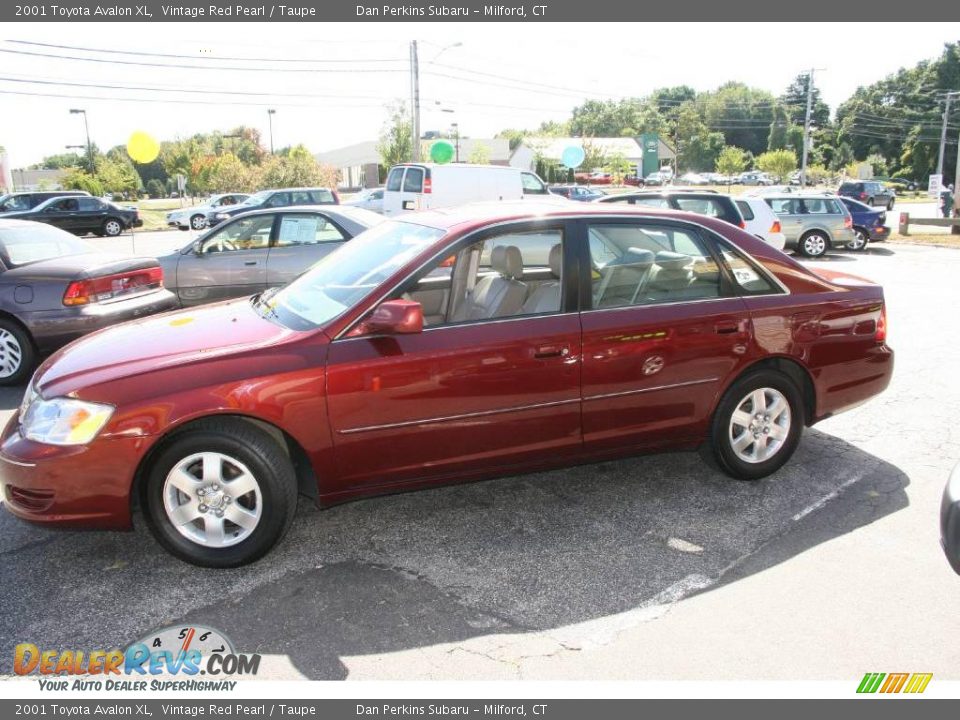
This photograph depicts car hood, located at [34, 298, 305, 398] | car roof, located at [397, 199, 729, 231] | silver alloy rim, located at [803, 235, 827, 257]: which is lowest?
silver alloy rim, located at [803, 235, 827, 257]

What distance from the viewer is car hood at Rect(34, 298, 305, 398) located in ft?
11.4

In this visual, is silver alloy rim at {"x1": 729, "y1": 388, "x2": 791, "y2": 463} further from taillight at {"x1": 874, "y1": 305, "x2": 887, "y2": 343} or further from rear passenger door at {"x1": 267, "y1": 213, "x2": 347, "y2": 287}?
rear passenger door at {"x1": 267, "y1": 213, "x2": 347, "y2": 287}

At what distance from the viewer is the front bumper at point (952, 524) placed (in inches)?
107

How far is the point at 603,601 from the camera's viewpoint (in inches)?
130

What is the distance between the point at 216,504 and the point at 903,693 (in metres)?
2.99

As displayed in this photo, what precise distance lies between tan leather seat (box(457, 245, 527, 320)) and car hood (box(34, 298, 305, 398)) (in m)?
1.00

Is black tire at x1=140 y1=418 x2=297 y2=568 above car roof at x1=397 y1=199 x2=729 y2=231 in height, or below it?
below

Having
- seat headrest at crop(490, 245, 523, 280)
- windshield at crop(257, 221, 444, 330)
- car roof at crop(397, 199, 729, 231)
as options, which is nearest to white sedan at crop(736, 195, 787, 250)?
car roof at crop(397, 199, 729, 231)

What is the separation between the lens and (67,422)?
3383 mm

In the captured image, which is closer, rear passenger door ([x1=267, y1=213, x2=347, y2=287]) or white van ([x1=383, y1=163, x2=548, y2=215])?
rear passenger door ([x1=267, y1=213, x2=347, y2=287])

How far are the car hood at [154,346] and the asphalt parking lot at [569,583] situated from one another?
0.93 m

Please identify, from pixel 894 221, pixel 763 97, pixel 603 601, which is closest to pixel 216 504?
pixel 603 601

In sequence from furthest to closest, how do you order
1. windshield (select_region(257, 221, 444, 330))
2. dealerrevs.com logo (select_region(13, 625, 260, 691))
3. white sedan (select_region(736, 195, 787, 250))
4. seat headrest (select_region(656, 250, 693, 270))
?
white sedan (select_region(736, 195, 787, 250)) → seat headrest (select_region(656, 250, 693, 270)) → windshield (select_region(257, 221, 444, 330)) → dealerrevs.com logo (select_region(13, 625, 260, 691))

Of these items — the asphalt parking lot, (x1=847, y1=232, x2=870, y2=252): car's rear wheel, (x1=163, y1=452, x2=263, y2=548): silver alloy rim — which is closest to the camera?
the asphalt parking lot
